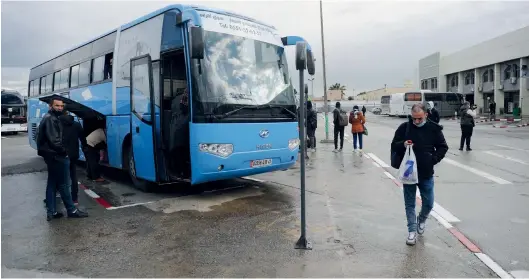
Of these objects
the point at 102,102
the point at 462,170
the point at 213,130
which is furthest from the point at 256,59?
the point at 462,170

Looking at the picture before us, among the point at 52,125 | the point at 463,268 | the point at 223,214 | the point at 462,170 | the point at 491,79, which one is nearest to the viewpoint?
the point at 463,268

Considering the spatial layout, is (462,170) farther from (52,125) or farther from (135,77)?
(52,125)

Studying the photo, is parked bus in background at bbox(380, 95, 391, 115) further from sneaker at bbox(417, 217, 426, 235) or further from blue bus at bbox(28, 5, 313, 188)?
sneaker at bbox(417, 217, 426, 235)

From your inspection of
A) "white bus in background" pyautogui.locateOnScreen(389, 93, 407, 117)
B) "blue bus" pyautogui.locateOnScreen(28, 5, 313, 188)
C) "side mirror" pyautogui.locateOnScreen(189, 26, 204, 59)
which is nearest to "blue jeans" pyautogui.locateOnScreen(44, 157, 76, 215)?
"blue bus" pyautogui.locateOnScreen(28, 5, 313, 188)

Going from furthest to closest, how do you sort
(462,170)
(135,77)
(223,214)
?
(462,170)
(135,77)
(223,214)

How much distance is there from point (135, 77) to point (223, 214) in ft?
11.6

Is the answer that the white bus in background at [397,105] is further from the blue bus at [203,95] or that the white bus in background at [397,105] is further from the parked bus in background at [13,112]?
the blue bus at [203,95]

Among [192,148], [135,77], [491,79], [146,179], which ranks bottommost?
[146,179]

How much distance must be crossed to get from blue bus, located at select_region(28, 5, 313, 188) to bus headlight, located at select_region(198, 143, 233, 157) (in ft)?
0.06

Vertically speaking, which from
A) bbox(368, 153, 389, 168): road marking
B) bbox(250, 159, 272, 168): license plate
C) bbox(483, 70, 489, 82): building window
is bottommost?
bbox(368, 153, 389, 168): road marking

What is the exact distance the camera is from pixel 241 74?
7695 millimetres

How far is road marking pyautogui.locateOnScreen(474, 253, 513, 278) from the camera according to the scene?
4527 mm

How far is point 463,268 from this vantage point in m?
4.69

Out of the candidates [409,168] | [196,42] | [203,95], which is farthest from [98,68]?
[409,168]
